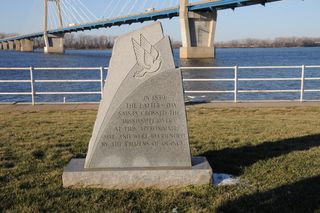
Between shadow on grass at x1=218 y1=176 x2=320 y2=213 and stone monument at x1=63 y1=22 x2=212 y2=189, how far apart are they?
2.14ft

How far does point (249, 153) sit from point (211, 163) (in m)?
0.73

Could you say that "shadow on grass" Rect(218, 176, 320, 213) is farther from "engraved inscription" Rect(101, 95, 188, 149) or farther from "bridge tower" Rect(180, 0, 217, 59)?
"bridge tower" Rect(180, 0, 217, 59)

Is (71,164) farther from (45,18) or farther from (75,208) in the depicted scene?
(45,18)

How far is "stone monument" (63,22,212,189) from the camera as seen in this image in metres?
4.40

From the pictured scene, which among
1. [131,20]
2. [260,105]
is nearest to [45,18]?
[131,20]

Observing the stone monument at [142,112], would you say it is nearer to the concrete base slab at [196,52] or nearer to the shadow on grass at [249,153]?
the shadow on grass at [249,153]

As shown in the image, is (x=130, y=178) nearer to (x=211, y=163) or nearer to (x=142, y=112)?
(x=142, y=112)

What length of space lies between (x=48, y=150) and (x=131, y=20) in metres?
54.7

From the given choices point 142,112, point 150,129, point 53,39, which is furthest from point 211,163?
point 53,39

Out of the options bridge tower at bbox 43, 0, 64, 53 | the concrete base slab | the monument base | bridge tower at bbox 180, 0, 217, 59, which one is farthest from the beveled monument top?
bridge tower at bbox 43, 0, 64, 53

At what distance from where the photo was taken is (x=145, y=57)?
4395 mm

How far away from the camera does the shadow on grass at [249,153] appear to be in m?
5.00

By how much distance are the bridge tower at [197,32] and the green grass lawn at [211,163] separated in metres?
48.2

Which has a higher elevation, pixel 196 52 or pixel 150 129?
pixel 150 129
